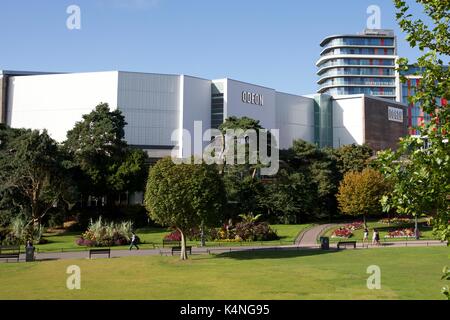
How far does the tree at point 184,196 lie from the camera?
3097 cm

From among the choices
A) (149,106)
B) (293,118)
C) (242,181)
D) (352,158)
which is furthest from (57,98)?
(352,158)

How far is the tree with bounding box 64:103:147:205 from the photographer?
60.4 metres

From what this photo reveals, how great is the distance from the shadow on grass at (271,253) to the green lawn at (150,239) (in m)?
6.99

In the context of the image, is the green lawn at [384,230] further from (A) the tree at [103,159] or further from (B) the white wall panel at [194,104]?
(B) the white wall panel at [194,104]

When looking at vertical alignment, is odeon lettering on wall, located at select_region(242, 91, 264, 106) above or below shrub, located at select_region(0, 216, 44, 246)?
above

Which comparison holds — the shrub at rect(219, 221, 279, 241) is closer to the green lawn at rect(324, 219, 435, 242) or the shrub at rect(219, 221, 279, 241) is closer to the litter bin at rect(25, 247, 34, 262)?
the green lawn at rect(324, 219, 435, 242)

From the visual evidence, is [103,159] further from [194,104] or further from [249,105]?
[249,105]

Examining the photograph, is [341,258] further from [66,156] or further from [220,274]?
[66,156]

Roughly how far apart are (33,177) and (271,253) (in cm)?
3049

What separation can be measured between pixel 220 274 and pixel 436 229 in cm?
1736

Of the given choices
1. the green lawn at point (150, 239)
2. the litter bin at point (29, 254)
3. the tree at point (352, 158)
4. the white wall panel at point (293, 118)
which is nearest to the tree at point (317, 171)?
the tree at point (352, 158)

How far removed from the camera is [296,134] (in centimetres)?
10012

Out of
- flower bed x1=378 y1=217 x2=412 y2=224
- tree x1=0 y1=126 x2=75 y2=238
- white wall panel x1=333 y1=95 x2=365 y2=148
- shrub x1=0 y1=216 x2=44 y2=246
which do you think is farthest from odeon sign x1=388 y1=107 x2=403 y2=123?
shrub x1=0 y1=216 x2=44 y2=246

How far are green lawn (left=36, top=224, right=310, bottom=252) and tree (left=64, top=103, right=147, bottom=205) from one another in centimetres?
640
